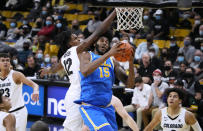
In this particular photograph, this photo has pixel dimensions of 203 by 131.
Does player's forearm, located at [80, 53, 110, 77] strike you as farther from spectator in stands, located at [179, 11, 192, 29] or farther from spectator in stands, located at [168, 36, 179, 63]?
spectator in stands, located at [179, 11, 192, 29]

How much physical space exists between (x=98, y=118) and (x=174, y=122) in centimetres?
198

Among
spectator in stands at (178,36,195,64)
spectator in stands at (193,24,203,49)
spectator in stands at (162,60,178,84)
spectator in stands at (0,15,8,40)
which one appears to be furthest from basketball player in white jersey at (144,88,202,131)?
spectator in stands at (0,15,8,40)

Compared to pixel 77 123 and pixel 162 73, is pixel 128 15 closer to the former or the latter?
pixel 77 123

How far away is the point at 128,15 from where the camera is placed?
543 cm

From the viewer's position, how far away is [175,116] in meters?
6.95

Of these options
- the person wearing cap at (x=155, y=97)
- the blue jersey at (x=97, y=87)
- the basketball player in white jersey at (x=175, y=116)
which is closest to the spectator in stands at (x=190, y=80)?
the person wearing cap at (x=155, y=97)

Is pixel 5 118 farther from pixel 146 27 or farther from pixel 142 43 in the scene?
pixel 146 27

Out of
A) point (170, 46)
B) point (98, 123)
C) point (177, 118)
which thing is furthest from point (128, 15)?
point (170, 46)

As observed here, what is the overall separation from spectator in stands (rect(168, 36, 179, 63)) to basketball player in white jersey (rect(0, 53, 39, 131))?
5.73 metres

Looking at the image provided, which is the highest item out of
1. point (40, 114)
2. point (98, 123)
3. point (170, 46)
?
point (170, 46)

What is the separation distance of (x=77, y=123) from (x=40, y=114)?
17.0ft

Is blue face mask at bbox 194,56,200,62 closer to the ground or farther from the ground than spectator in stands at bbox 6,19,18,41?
closer to the ground

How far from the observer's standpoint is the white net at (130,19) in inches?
211

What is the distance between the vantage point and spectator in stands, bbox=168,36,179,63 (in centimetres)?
1200
